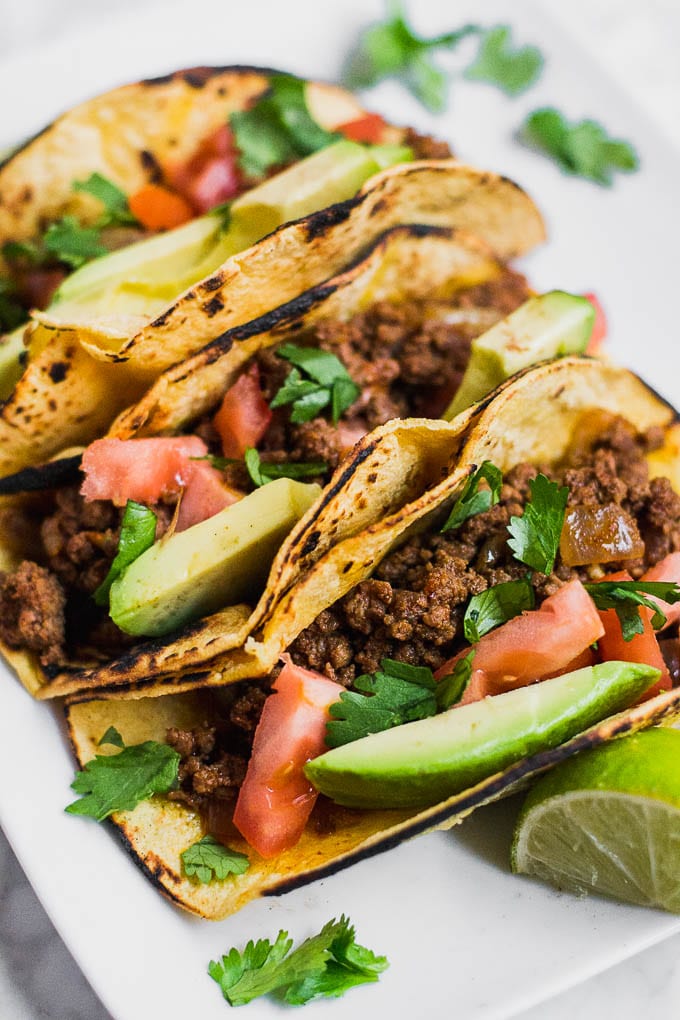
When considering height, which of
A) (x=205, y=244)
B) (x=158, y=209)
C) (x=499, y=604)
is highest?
(x=158, y=209)

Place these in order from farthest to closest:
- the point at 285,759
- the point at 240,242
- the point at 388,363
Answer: the point at 240,242 → the point at 388,363 → the point at 285,759

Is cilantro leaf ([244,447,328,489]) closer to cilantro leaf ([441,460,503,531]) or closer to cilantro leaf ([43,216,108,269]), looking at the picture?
cilantro leaf ([441,460,503,531])

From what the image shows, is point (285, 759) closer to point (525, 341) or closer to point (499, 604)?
point (499, 604)

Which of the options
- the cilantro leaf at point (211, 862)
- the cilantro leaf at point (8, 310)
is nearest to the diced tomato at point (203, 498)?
the cilantro leaf at point (211, 862)

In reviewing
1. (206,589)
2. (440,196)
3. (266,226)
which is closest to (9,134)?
(266,226)

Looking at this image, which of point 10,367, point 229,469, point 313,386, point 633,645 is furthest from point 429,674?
point 10,367

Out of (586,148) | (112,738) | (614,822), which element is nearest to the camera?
(614,822)

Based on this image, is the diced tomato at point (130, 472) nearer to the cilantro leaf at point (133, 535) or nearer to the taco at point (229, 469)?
the taco at point (229, 469)
